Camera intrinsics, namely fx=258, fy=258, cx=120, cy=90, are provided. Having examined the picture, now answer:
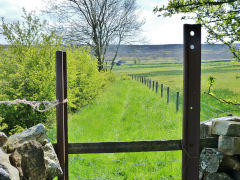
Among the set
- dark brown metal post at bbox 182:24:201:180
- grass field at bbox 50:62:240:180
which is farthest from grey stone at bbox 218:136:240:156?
dark brown metal post at bbox 182:24:201:180

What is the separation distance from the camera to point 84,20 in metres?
24.4

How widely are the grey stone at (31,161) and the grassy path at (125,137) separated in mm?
797

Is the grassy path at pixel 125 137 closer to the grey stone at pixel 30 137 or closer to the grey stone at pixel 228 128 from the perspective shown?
the grey stone at pixel 30 137

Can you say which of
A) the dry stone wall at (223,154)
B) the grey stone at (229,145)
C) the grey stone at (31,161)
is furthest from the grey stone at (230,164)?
the grey stone at (31,161)

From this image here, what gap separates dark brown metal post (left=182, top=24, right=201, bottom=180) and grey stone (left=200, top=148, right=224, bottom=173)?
589 mm

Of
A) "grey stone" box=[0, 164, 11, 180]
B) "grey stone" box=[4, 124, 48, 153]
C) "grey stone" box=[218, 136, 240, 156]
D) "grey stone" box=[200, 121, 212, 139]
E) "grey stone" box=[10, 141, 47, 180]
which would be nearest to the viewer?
"grey stone" box=[0, 164, 11, 180]

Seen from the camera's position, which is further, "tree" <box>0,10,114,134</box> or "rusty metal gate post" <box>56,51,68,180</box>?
"tree" <box>0,10,114,134</box>

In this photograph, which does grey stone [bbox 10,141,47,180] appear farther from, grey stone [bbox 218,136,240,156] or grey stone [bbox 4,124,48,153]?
grey stone [bbox 218,136,240,156]

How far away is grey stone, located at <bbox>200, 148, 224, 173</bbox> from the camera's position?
113 inches

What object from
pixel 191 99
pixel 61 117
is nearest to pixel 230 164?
pixel 191 99

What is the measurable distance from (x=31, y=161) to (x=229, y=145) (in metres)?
2.06

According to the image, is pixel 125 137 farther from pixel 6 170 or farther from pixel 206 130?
pixel 6 170

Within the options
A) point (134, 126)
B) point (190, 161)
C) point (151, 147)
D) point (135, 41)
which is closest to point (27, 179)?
point (151, 147)

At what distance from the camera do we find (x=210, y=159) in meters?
2.90
